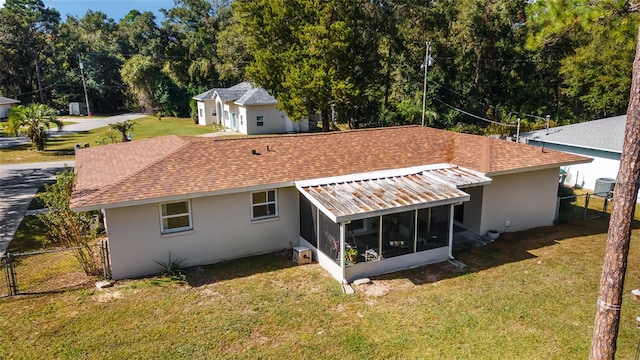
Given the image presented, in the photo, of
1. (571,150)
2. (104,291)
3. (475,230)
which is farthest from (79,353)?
(571,150)

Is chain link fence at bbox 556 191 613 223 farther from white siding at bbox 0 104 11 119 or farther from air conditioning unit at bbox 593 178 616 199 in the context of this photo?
white siding at bbox 0 104 11 119

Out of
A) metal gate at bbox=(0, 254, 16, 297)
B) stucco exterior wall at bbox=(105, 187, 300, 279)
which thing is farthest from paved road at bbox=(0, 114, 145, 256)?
stucco exterior wall at bbox=(105, 187, 300, 279)

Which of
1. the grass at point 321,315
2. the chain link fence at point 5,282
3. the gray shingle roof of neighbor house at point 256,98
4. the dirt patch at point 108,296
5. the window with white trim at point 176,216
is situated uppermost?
the gray shingle roof of neighbor house at point 256,98

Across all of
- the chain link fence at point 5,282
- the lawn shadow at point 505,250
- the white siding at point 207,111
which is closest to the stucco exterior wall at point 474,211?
the lawn shadow at point 505,250

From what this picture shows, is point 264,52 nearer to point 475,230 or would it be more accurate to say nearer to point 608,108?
point 475,230

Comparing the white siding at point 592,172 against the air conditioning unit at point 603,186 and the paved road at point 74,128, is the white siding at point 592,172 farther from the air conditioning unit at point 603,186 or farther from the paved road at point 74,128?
the paved road at point 74,128

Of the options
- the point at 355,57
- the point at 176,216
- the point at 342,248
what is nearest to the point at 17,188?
the point at 176,216

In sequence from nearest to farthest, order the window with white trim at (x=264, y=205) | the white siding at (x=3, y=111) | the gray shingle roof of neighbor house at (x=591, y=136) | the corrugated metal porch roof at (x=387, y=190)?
1. the corrugated metal porch roof at (x=387, y=190)
2. the window with white trim at (x=264, y=205)
3. the gray shingle roof of neighbor house at (x=591, y=136)
4. the white siding at (x=3, y=111)
